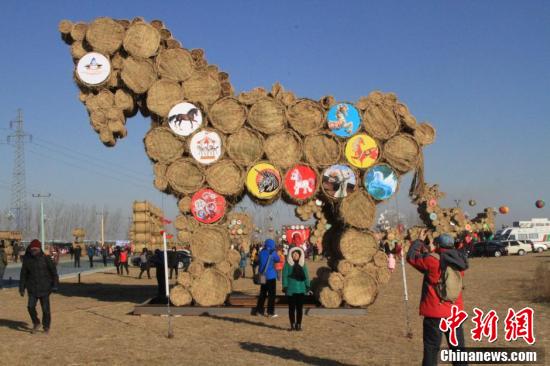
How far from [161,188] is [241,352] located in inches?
217

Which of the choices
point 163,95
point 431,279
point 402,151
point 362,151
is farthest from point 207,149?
point 431,279

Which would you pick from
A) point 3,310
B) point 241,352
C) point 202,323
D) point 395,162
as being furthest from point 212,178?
point 3,310

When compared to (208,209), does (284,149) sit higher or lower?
higher

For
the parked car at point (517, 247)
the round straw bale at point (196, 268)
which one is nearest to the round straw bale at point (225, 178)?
the round straw bale at point (196, 268)

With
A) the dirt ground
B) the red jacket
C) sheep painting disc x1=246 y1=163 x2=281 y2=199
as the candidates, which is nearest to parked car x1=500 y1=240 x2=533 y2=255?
the dirt ground

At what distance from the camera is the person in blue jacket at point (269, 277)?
543 inches

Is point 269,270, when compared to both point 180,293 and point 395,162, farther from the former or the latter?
point 395,162

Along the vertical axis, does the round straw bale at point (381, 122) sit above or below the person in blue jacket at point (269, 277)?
above

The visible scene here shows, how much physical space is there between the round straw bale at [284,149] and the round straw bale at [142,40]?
366 centimetres

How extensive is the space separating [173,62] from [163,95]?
86 centimetres

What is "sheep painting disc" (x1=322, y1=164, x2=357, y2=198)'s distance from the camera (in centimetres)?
1412

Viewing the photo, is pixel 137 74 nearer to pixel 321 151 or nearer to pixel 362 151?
pixel 321 151

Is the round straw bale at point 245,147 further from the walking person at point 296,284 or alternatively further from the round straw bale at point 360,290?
the round straw bale at point 360,290

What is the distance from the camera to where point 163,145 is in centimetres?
1415
